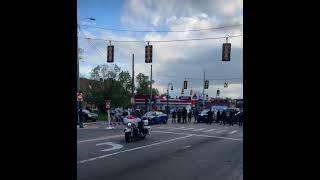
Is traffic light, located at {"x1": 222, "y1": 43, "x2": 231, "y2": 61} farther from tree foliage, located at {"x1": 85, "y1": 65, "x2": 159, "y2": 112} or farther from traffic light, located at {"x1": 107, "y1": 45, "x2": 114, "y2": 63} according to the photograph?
tree foliage, located at {"x1": 85, "y1": 65, "x2": 159, "y2": 112}

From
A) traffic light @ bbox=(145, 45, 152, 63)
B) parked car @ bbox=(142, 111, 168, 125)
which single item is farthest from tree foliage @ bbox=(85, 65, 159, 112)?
traffic light @ bbox=(145, 45, 152, 63)

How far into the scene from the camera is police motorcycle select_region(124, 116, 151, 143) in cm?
2133

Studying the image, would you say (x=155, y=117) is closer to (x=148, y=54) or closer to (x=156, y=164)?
(x=148, y=54)

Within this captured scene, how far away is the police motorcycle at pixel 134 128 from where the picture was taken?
70.0ft

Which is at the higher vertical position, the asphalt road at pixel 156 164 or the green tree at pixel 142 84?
A: the green tree at pixel 142 84

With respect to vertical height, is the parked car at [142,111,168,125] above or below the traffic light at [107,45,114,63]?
below

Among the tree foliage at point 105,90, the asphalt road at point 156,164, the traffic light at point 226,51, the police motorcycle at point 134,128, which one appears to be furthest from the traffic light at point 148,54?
the tree foliage at point 105,90

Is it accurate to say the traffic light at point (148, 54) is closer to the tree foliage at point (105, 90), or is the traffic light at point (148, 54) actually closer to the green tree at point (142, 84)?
the tree foliage at point (105, 90)
